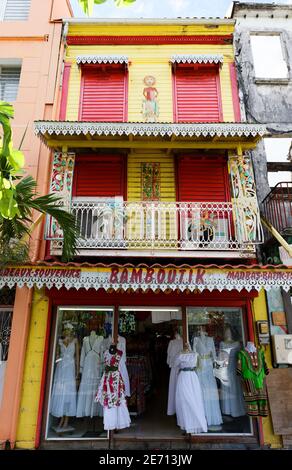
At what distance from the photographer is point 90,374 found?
6652mm

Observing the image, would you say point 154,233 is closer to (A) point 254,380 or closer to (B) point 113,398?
(B) point 113,398

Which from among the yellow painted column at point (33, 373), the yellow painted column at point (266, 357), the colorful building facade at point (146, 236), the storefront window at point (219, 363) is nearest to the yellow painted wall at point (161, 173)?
the colorful building facade at point (146, 236)

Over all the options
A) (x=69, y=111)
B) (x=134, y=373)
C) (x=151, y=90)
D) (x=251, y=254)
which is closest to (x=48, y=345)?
(x=134, y=373)

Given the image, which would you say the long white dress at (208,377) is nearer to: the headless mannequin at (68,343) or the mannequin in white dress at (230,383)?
the mannequin in white dress at (230,383)

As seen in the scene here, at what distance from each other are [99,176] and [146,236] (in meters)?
2.18

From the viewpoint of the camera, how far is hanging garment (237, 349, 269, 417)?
6012 millimetres

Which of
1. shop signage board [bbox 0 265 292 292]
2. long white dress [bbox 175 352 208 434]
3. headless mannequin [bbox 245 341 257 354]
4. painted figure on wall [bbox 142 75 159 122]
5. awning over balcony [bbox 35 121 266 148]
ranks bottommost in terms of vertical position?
long white dress [bbox 175 352 208 434]

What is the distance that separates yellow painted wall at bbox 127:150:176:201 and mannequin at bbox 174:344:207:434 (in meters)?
3.64

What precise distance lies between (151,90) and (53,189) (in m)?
3.92

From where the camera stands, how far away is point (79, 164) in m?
8.20

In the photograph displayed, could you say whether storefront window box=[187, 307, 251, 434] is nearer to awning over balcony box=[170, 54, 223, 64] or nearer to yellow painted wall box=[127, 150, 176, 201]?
yellow painted wall box=[127, 150, 176, 201]

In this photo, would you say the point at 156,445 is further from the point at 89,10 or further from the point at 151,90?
the point at 151,90

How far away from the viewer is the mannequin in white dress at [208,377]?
639cm

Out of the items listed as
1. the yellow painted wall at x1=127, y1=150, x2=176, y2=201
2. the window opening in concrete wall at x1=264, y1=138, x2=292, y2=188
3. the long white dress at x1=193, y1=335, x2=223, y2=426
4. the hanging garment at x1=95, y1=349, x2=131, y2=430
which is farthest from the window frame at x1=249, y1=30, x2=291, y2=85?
the hanging garment at x1=95, y1=349, x2=131, y2=430
